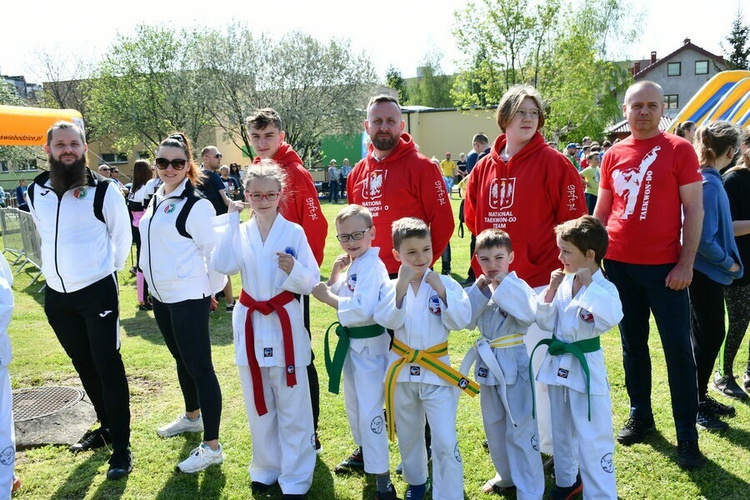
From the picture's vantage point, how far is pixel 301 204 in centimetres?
373

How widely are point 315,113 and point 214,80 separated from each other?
20.7ft

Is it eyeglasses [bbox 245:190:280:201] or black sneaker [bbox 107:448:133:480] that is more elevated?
eyeglasses [bbox 245:190:280:201]

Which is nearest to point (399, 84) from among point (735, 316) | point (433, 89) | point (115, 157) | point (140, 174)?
point (433, 89)

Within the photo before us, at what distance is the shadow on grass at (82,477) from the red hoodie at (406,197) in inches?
92.2

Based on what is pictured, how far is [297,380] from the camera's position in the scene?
324 centimetres

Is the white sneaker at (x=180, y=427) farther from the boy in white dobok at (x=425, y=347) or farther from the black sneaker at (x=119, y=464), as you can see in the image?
the boy in white dobok at (x=425, y=347)

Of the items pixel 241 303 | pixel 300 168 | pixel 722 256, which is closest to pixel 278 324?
pixel 241 303

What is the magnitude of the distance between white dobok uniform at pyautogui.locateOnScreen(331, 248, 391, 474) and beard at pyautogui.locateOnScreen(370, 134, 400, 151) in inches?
31.8

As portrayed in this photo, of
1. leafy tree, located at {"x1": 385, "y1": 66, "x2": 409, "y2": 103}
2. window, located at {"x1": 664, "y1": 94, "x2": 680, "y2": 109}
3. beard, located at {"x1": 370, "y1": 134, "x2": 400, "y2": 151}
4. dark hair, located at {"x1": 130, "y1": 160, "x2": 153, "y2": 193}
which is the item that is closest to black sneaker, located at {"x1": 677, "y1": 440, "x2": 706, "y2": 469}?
beard, located at {"x1": 370, "y1": 134, "x2": 400, "y2": 151}

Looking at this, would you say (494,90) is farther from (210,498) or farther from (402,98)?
(402,98)

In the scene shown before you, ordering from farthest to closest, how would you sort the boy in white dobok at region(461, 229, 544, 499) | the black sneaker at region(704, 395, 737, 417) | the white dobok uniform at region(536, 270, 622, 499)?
1. the black sneaker at region(704, 395, 737, 417)
2. the boy in white dobok at region(461, 229, 544, 499)
3. the white dobok uniform at region(536, 270, 622, 499)

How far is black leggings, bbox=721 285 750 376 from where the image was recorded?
4.40 m

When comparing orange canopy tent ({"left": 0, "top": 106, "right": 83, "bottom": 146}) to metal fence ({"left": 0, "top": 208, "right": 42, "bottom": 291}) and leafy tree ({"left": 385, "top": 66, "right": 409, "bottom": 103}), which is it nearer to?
metal fence ({"left": 0, "top": 208, "right": 42, "bottom": 291})

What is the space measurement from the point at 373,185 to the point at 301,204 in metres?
0.50
